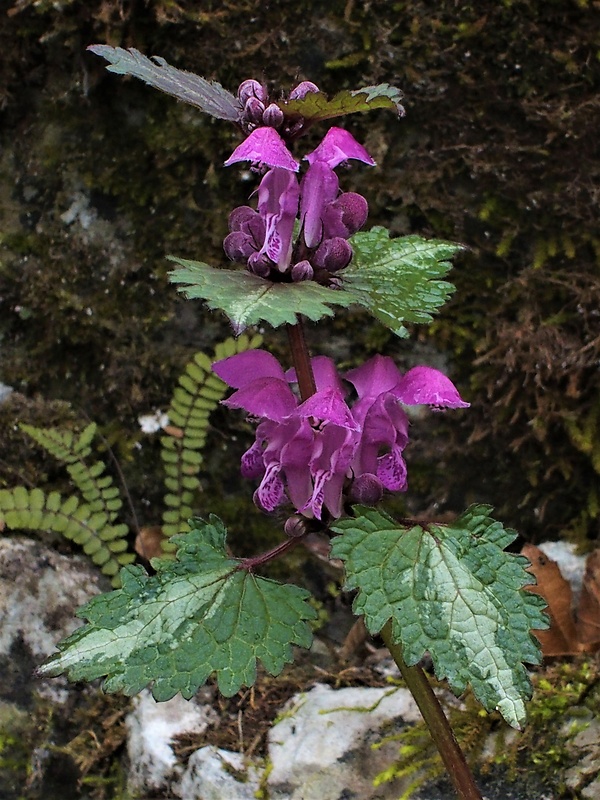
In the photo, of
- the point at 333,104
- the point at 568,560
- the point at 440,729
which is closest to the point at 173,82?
the point at 333,104

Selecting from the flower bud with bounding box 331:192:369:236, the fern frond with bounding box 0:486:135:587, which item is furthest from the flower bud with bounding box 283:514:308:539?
the fern frond with bounding box 0:486:135:587

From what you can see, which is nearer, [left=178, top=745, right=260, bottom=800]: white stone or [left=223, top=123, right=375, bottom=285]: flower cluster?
[left=223, top=123, right=375, bottom=285]: flower cluster

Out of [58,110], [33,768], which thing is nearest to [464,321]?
[58,110]

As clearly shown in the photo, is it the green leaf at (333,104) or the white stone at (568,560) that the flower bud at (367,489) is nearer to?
the green leaf at (333,104)

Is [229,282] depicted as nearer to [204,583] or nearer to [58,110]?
[204,583]

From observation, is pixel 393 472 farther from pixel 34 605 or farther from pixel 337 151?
pixel 34 605

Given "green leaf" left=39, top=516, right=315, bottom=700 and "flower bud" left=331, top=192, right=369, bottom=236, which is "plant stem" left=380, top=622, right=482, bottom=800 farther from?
"flower bud" left=331, top=192, right=369, bottom=236

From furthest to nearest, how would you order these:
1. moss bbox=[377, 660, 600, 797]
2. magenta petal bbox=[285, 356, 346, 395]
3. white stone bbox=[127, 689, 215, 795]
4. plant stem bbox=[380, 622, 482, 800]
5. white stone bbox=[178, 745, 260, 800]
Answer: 1. white stone bbox=[127, 689, 215, 795]
2. white stone bbox=[178, 745, 260, 800]
3. moss bbox=[377, 660, 600, 797]
4. magenta petal bbox=[285, 356, 346, 395]
5. plant stem bbox=[380, 622, 482, 800]
